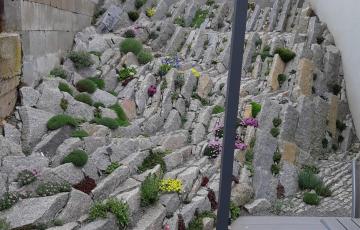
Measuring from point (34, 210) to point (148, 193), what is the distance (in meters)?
2.16

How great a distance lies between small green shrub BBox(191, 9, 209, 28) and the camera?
1877 centimetres

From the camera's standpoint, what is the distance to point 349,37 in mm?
14562

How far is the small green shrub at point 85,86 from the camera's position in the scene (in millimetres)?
11789

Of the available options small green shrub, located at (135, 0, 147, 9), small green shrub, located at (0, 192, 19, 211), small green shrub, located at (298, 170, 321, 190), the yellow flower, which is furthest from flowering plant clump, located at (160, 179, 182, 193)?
small green shrub, located at (135, 0, 147, 9)

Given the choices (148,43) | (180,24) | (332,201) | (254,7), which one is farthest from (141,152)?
(254,7)

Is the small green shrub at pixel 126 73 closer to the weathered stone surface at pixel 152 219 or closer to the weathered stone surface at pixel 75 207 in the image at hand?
the weathered stone surface at pixel 152 219

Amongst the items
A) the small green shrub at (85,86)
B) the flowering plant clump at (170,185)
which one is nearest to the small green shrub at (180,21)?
the small green shrub at (85,86)

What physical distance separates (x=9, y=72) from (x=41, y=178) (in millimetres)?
2911

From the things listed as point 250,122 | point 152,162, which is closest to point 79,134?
point 152,162

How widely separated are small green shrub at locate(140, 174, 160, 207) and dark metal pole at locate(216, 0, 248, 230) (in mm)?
3592

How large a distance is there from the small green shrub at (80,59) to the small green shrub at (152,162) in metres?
4.64

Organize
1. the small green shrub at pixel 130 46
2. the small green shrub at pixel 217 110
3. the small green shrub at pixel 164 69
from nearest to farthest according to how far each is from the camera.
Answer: the small green shrub at pixel 217 110 → the small green shrub at pixel 164 69 → the small green shrub at pixel 130 46

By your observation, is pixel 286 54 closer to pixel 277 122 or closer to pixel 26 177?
pixel 277 122

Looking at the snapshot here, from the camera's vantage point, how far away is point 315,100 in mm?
13523
